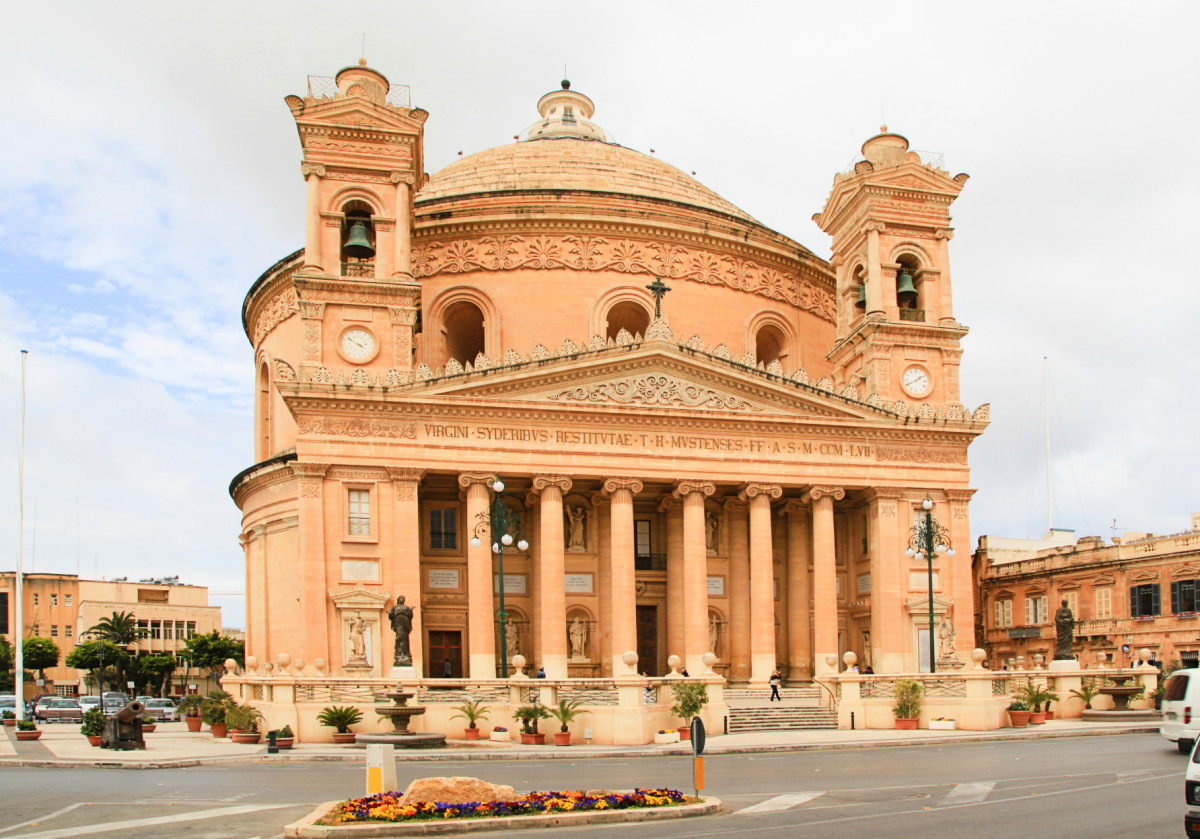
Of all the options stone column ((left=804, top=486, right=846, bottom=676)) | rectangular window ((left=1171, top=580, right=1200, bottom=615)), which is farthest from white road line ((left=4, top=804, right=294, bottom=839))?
rectangular window ((left=1171, top=580, right=1200, bottom=615))

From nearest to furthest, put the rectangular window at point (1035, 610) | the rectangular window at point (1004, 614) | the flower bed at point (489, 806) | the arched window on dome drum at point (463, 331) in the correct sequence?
the flower bed at point (489, 806) < the arched window on dome drum at point (463, 331) < the rectangular window at point (1035, 610) < the rectangular window at point (1004, 614)

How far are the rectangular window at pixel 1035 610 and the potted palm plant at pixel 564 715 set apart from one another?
3938 cm

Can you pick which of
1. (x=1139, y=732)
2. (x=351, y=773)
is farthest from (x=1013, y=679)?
(x=351, y=773)

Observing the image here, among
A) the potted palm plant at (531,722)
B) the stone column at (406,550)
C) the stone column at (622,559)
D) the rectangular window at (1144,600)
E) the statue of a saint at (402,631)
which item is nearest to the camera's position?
the potted palm plant at (531,722)

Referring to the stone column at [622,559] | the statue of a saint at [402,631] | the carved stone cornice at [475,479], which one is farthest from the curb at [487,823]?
the stone column at [622,559]

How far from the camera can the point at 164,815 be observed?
54.9ft

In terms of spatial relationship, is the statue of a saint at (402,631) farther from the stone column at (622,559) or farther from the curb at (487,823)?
the curb at (487,823)

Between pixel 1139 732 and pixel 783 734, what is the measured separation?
993 cm

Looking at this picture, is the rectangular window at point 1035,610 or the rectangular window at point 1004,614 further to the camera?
the rectangular window at point 1004,614

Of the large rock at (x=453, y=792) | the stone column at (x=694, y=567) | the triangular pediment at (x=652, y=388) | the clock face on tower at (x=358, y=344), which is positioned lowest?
the large rock at (x=453, y=792)

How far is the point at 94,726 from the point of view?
31.4 meters

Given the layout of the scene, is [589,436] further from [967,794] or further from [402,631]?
[967,794]

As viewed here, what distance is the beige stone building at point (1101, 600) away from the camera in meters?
54.1

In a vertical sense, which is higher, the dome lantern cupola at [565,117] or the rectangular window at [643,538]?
the dome lantern cupola at [565,117]
